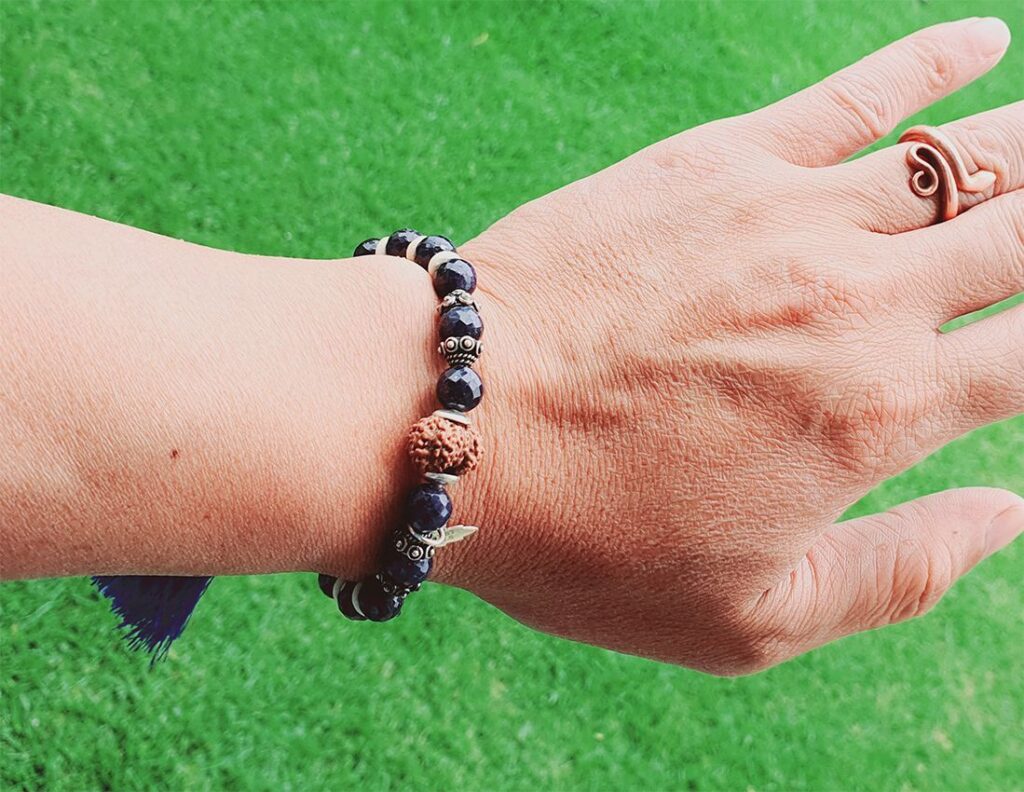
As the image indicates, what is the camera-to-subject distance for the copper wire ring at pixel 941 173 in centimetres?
127

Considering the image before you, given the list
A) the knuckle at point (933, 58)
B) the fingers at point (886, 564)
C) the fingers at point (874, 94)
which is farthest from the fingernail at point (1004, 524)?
the knuckle at point (933, 58)

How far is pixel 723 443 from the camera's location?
115 centimetres

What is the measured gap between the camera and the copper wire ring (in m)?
1.27

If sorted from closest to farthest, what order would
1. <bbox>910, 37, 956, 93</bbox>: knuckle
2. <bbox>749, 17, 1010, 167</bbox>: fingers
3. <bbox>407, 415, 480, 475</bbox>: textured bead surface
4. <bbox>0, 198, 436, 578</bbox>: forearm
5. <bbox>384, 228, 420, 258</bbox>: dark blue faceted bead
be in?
<bbox>0, 198, 436, 578</bbox>: forearm
<bbox>407, 415, 480, 475</bbox>: textured bead surface
<bbox>384, 228, 420, 258</bbox>: dark blue faceted bead
<bbox>749, 17, 1010, 167</bbox>: fingers
<bbox>910, 37, 956, 93</bbox>: knuckle

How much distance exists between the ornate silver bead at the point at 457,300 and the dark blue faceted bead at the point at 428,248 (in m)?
0.09

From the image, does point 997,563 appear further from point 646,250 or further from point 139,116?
point 139,116

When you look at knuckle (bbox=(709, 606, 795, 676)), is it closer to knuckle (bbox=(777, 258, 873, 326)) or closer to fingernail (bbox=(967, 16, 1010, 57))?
knuckle (bbox=(777, 258, 873, 326))

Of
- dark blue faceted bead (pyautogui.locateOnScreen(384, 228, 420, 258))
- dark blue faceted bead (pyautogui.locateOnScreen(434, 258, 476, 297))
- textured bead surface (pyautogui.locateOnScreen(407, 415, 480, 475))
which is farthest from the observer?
dark blue faceted bead (pyautogui.locateOnScreen(384, 228, 420, 258))

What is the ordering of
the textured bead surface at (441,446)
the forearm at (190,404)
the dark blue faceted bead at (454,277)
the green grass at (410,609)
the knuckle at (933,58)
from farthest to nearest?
the green grass at (410,609), the knuckle at (933,58), the dark blue faceted bead at (454,277), the textured bead surface at (441,446), the forearm at (190,404)

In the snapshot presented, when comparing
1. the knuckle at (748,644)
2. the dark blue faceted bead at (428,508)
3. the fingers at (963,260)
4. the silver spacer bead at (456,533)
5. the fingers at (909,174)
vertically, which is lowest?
the knuckle at (748,644)

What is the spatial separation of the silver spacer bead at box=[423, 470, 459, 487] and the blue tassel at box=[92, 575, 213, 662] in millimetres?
392

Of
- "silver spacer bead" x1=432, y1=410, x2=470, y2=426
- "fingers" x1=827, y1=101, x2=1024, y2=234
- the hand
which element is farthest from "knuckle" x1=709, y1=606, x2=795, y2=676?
"fingers" x1=827, y1=101, x2=1024, y2=234

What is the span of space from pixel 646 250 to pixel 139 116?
71.8 inches

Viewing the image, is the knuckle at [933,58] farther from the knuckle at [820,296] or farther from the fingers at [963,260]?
the knuckle at [820,296]
